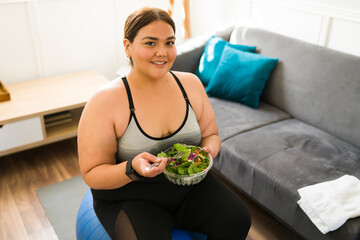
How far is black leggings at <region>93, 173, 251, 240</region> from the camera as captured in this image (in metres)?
1.33

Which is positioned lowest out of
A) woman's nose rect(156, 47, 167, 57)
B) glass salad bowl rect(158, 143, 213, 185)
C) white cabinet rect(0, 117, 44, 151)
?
white cabinet rect(0, 117, 44, 151)

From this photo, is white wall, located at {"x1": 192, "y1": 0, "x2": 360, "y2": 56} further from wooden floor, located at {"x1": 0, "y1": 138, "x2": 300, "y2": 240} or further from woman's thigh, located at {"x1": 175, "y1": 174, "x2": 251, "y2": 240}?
woman's thigh, located at {"x1": 175, "y1": 174, "x2": 251, "y2": 240}

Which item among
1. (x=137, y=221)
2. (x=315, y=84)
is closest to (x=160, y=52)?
(x=137, y=221)

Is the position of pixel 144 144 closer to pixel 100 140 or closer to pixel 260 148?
pixel 100 140

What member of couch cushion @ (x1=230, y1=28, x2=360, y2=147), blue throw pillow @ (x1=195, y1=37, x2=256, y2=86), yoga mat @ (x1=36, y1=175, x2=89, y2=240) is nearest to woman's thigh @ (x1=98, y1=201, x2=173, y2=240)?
yoga mat @ (x1=36, y1=175, x2=89, y2=240)

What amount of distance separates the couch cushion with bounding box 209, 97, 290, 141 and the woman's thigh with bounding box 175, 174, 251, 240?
0.70 metres

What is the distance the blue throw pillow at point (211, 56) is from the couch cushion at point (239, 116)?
0.23 metres

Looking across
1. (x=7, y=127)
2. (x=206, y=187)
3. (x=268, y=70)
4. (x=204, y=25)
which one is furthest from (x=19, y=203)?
(x=204, y=25)

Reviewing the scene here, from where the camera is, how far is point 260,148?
6.62 feet

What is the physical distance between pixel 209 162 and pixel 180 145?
13 centimetres

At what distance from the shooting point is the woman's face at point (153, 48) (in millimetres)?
1339

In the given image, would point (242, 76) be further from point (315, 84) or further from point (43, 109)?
point (43, 109)

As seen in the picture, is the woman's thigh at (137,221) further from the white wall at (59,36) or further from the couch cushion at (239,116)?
the white wall at (59,36)

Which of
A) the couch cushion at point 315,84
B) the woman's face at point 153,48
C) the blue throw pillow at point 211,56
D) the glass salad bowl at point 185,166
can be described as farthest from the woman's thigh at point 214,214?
the blue throw pillow at point 211,56
